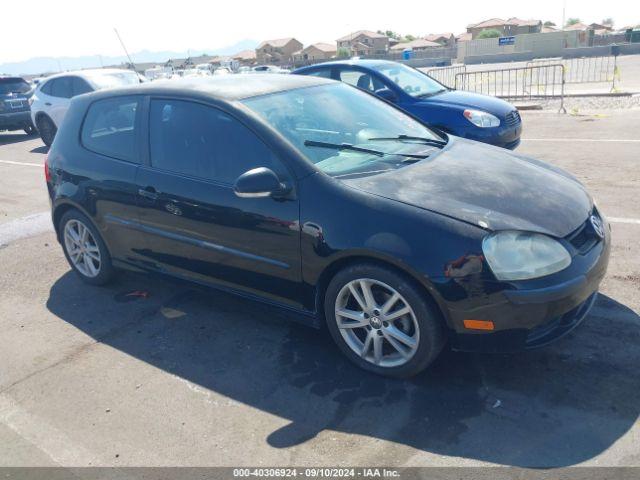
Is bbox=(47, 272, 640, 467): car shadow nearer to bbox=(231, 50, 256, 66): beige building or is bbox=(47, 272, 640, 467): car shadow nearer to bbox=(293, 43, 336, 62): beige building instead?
bbox=(231, 50, 256, 66): beige building

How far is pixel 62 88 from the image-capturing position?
42.1 ft

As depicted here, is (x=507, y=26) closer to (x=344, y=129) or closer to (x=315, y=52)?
(x=315, y=52)

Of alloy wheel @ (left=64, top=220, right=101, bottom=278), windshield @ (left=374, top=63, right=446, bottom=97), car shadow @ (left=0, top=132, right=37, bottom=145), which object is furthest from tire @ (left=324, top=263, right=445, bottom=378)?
car shadow @ (left=0, top=132, right=37, bottom=145)

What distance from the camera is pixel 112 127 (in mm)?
4574

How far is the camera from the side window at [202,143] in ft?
11.9

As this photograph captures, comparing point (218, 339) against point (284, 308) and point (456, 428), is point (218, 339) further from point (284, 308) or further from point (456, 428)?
point (456, 428)

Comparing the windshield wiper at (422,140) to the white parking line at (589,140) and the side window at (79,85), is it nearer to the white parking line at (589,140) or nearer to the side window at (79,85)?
the white parking line at (589,140)

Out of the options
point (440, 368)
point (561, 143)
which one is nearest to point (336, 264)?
point (440, 368)

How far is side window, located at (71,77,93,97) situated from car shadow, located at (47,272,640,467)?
31.1 ft

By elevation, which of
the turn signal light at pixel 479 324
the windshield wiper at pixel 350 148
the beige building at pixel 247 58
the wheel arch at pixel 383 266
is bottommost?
the turn signal light at pixel 479 324

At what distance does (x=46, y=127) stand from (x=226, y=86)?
10.7 m

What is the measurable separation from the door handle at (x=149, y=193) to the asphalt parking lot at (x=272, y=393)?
71cm

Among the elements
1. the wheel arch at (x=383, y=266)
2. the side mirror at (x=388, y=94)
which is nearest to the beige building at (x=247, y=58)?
the side mirror at (x=388, y=94)

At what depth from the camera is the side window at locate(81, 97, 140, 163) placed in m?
4.32
